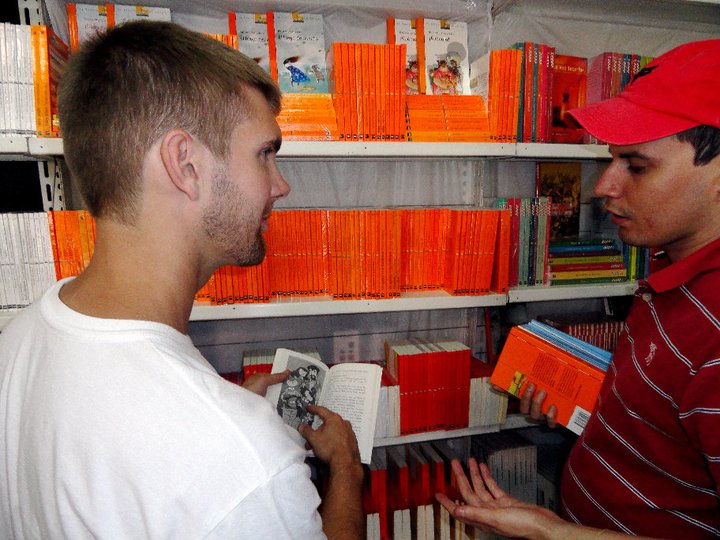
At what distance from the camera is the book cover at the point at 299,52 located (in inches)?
65.6

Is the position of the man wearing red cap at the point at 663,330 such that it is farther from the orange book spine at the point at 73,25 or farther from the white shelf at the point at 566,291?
the orange book spine at the point at 73,25

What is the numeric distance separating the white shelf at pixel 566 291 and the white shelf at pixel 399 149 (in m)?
0.49

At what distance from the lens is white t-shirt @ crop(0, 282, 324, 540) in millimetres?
562

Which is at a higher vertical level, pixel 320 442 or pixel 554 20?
pixel 554 20

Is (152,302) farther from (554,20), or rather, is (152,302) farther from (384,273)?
(554,20)

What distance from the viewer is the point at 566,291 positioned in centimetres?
168

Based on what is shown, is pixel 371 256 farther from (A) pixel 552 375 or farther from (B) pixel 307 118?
(A) pixel 552 375

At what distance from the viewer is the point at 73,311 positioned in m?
0.64

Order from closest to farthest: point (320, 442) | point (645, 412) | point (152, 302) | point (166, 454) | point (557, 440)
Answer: point (166, 454) → point (152, 302) → point (645, 412) → point (320, 442) → point (557, 440)

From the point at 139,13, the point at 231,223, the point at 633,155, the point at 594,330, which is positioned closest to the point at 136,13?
the point at 139,13

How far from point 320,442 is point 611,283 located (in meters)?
1.33

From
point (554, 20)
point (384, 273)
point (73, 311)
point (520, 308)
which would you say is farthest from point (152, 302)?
point (554, 20)

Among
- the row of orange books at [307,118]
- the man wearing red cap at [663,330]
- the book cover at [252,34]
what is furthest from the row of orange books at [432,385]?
the book cover at [252,34]

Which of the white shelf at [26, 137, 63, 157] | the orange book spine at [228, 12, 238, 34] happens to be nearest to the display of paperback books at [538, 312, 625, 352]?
the orange book spine at [228, 12, 238, 34]
